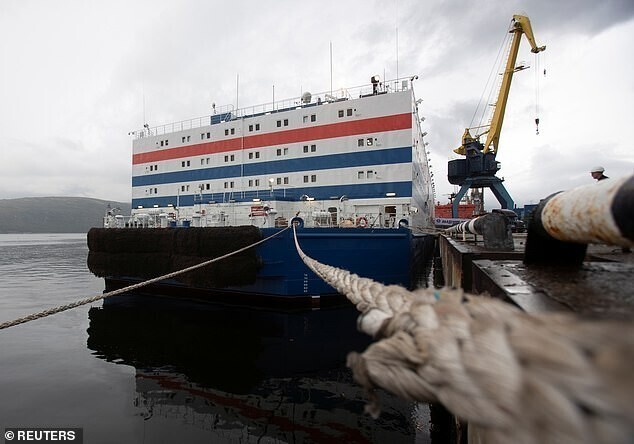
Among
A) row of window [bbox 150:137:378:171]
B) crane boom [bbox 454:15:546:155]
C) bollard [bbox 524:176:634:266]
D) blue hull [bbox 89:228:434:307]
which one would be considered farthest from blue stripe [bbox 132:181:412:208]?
crane boom [bbox 454:15:546:155]

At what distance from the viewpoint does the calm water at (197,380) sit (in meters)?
5.45

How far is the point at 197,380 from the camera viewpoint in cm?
705

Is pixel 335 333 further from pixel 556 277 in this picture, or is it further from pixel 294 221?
pixel 556 277

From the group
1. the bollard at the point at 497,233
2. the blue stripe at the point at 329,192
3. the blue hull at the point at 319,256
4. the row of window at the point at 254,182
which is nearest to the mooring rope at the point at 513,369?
the bollard at the point at 497,233

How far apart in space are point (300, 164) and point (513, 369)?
1588 cm

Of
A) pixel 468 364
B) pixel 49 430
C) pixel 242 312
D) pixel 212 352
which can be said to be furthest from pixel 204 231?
pixel 468 364

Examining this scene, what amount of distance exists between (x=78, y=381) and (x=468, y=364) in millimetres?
8657

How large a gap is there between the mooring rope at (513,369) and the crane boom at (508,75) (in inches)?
1342

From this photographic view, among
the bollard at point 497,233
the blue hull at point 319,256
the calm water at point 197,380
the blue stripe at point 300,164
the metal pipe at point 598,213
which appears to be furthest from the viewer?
the blue stripe at point 300,164

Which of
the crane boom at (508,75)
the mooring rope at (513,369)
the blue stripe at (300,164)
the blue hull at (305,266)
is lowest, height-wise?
the blue hull at (305,266)

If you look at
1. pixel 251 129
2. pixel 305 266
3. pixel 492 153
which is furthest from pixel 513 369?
pixel 492 153

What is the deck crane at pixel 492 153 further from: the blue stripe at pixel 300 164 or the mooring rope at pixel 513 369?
the mooring rope at pixel 513 369

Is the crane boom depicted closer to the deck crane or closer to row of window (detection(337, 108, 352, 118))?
the deck crane

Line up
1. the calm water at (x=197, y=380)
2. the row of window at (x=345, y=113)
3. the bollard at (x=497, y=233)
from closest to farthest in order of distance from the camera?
the bollard at (x=497, y=233)
the calm water at (x=197, y=380)
the row of window at (x=345, y=113)
